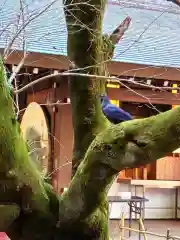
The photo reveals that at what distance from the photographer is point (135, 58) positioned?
30.4 ft

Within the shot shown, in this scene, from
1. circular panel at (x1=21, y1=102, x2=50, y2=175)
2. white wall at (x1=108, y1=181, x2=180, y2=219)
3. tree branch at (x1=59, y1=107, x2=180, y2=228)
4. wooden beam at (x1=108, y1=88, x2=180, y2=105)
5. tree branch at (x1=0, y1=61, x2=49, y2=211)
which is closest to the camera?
tree branch at (x1=59, y1=107, x2=180, y2=228)

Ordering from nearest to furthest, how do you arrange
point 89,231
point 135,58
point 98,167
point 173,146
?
point 173,146 < point 98,167 < point 89,231 < point 135,58

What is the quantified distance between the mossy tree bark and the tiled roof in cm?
397

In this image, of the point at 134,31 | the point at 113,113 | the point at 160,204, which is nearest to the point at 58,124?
the point at 134,31

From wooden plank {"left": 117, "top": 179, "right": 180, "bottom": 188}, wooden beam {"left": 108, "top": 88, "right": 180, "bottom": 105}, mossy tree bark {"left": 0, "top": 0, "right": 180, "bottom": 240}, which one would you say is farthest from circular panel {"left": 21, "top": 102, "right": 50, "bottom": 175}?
mossy tree bark {"left": 0, "top": 0, "right": 180, "bottom": 240}

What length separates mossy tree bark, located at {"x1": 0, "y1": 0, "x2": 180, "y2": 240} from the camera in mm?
2791

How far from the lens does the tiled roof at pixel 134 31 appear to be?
8.33m

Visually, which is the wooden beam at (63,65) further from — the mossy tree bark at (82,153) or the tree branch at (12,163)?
the tree branch at (12,163)

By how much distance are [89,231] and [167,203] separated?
856 centimetres

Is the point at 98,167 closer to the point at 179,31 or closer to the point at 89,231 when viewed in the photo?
the point at 89,231

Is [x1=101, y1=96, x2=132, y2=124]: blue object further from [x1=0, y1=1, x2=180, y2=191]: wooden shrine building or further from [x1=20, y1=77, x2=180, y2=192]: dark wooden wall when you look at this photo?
[x1=20, y1=77, x2=180, y2=192]: dark wooden wall

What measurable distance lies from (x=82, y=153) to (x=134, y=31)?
22.4ft

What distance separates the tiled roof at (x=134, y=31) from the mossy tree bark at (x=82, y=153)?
3973 mm

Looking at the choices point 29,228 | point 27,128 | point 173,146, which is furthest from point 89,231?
point 27,128
